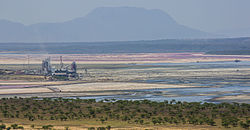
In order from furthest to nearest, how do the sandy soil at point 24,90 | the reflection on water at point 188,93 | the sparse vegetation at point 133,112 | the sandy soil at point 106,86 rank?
the sandy soil at point 106,86, the sandy soil at point 24,90, the reflection on water at point 188,93, the sparse vegetation at point 133,112

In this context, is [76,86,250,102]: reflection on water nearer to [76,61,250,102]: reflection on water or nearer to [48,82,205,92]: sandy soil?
[76,61,250,102]: reflection on water

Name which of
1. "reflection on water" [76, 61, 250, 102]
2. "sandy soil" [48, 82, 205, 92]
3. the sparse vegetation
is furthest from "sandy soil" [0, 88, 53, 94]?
the sparse vegetation

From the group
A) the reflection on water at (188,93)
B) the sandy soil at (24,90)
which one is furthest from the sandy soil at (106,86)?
the reflection on water at (188,93)

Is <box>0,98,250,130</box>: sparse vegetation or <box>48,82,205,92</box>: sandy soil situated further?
<box>48,82,205,92</box>: sandy soil

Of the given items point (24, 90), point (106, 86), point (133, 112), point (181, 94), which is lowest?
point (133, 112)

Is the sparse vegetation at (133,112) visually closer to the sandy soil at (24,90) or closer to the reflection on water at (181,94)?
the reflection on water at (181,94)

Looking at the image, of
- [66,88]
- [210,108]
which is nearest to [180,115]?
[210,108]

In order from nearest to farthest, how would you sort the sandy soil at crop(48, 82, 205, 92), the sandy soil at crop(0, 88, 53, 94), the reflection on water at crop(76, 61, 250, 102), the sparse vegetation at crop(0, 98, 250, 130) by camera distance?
→ 1. the sparse vegetation at crop(0, 98, 250, 130)
2. the reflection on water at crop(76, 61, 250, 102)
3. the sandy soil at crop(0, 88, 53, 94)
4. the sandy soil at crop(48, 82, 205, 92)

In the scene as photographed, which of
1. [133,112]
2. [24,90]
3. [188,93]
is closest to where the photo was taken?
[133,112]

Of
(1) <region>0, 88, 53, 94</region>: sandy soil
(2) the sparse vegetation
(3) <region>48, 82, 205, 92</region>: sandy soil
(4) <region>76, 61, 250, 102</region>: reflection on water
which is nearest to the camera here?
(2) the sparse vegetation

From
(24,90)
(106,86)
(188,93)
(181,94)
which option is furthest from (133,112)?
(106,86)

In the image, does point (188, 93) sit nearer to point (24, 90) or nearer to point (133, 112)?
point (133, 112)
